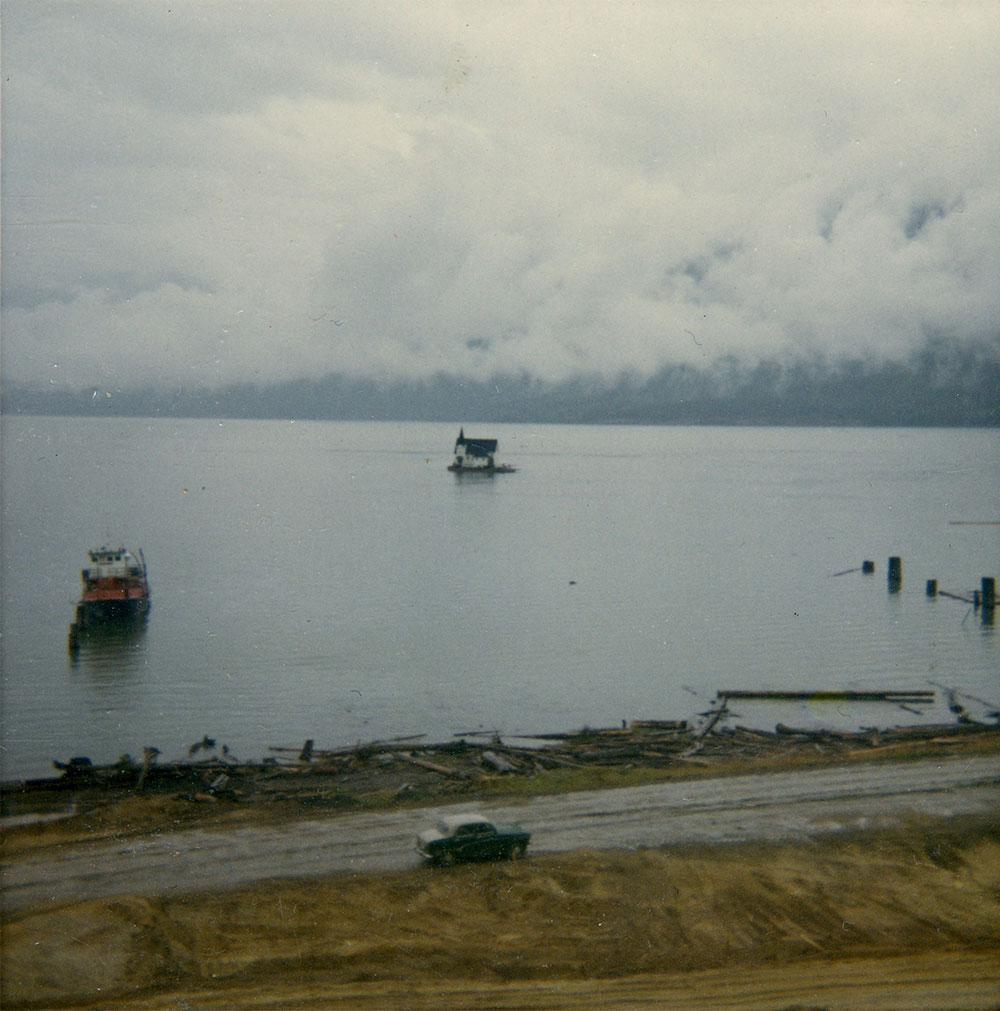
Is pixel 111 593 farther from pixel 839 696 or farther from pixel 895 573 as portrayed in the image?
pixel 895 573

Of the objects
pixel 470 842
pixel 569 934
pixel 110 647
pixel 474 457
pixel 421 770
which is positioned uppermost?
pixel 474 457

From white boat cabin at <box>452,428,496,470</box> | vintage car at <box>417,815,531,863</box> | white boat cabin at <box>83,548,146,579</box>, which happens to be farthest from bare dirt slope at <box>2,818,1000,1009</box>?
white boat cabin at <box>452,428,496,470</box>

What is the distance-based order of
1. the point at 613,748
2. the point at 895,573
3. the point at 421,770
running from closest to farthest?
the point at 421,770 → the point at 613,748 → the point at 895,573

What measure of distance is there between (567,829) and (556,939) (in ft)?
12.4

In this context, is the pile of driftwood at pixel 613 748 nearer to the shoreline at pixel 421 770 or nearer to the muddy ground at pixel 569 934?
the shoreline at pixel 421 770

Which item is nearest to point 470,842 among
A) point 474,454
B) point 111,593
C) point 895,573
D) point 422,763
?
point 422,763

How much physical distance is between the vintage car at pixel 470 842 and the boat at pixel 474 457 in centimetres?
11154

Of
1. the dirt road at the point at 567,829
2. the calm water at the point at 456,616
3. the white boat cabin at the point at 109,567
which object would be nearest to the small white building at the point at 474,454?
the calm water at the point at 456,616

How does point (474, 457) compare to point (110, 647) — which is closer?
point (110, 647)

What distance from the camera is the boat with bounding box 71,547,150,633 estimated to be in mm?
37125

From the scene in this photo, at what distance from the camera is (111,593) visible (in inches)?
1511

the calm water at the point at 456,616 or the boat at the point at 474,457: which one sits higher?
the boat at the point at 474,457

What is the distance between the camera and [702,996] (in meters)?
10.2

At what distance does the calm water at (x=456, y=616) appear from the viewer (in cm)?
2662
